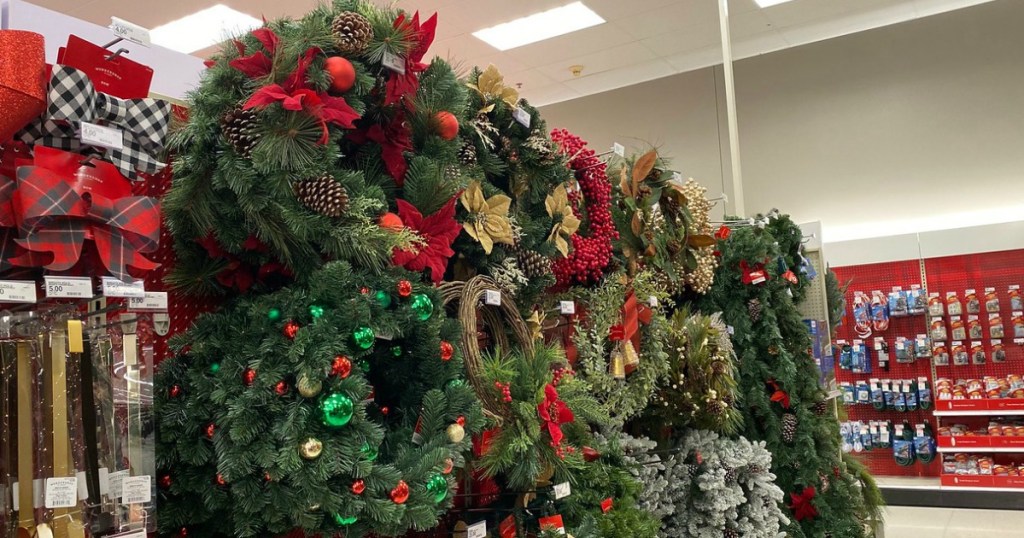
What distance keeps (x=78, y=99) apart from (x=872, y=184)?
7366 millimetres

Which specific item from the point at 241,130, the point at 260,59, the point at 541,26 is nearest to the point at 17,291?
the point at 241,130

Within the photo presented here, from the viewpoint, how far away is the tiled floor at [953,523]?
561 cm

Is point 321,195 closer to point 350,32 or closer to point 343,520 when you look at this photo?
point 350,32

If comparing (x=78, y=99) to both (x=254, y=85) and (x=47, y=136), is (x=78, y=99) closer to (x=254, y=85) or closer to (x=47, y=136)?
(x=47, y=136)

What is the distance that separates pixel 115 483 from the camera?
116 cm

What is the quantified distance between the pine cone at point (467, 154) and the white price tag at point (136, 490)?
91cm

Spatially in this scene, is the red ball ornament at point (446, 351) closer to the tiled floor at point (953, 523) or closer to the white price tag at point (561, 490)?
the white price tag at point (561, 490)

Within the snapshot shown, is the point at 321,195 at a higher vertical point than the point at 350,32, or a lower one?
lower

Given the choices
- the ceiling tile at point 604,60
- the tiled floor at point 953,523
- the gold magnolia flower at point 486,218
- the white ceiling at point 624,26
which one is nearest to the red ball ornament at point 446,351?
the gold magnolia flower at point 486,218

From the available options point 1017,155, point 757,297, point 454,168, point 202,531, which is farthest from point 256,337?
point 1017,155

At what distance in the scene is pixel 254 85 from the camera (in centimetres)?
135

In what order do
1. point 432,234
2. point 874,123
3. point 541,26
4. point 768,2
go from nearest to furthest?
point 432,234 < point 768,2 < point 541,26 < point 874,123

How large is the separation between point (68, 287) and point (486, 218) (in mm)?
858

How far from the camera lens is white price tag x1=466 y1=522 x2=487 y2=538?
1.67m
